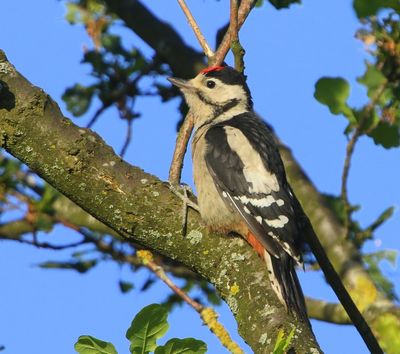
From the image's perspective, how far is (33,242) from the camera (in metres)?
5.37

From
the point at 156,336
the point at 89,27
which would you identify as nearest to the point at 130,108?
the point at 89,27

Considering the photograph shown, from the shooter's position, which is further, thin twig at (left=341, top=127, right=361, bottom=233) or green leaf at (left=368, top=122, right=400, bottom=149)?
thin twig at (left=341, top=127, right=361, bottom=233)

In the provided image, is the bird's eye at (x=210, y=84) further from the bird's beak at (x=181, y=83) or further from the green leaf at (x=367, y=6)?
the green leaf at (x=367, y=6)

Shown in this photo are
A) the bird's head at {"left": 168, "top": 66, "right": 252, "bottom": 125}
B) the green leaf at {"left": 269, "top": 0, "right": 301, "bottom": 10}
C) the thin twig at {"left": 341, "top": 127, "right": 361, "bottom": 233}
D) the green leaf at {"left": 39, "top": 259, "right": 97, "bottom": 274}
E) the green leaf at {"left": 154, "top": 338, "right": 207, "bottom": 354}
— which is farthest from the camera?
the green leaf at {"left": 39, "top": 259, "right": 97, "bottom": 274}

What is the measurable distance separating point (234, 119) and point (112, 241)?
1.28 metres

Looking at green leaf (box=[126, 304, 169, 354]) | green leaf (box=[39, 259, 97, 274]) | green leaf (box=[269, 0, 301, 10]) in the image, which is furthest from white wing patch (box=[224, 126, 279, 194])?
green leaf (box=[126, 304, 169, 354])

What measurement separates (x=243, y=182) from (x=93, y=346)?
2.55 m

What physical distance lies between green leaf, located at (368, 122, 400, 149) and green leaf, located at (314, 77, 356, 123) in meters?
0.19

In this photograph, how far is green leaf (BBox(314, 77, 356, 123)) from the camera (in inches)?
136

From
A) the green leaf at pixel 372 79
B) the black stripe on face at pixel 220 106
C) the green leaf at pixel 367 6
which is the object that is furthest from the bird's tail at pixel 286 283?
the black stripe on face at pixel 220 106

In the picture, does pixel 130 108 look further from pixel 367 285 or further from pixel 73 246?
pixel 367 285

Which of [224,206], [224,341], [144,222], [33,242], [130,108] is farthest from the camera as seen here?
[33,242]

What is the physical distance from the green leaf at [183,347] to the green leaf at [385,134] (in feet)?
5.73

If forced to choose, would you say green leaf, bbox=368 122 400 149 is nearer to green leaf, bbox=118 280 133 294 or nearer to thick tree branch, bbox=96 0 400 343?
thick tree branch, bbox=96 0 400 343
